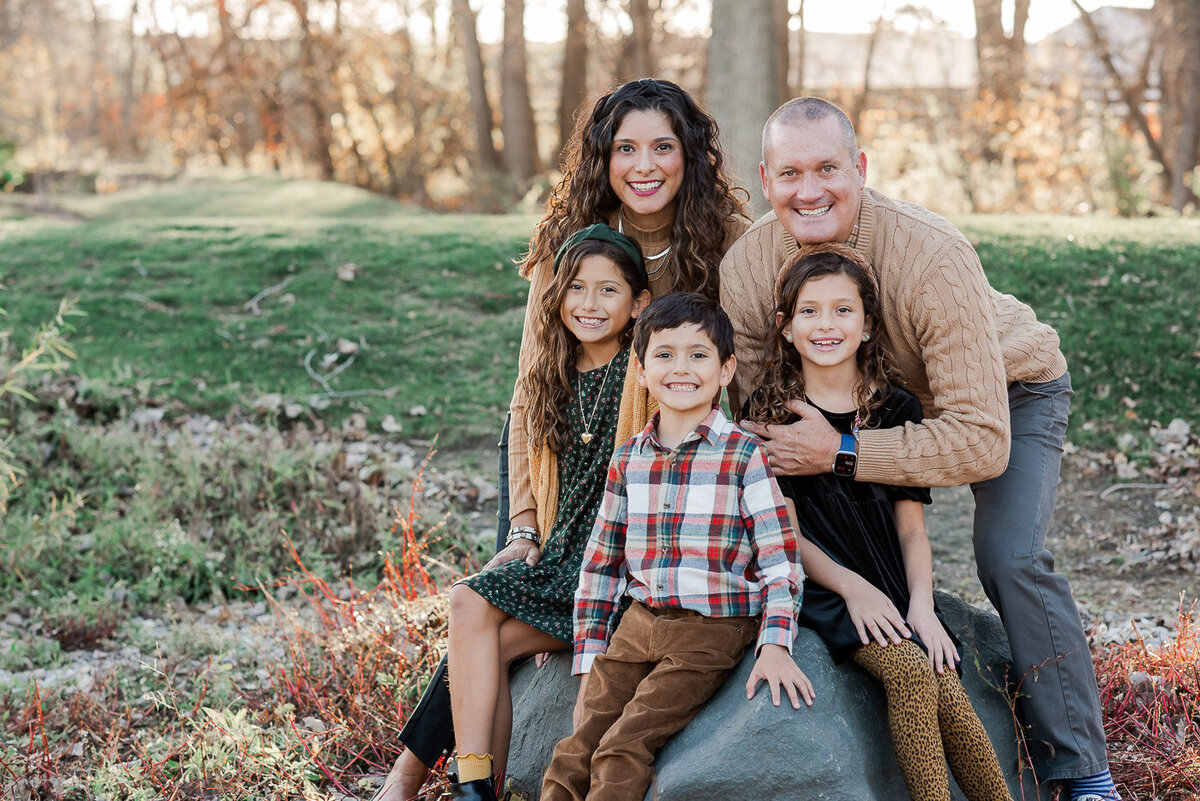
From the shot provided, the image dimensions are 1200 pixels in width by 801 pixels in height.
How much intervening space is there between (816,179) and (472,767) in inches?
84.6

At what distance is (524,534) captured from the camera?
3916 mm

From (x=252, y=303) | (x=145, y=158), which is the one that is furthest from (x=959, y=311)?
(x=145, y=158)

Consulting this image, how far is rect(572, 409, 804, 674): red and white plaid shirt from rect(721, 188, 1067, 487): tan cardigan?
401 millimetres

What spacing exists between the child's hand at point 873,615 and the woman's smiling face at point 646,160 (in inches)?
64.4

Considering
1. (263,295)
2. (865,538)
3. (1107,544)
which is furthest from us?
(263,295)

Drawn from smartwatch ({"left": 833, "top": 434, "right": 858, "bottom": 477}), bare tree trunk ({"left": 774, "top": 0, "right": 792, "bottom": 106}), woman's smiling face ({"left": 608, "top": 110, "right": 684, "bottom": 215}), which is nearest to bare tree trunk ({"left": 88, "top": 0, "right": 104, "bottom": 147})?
bare tree trunk ({"left": 774, "top": 0, "right": 792, "bottom": 106})

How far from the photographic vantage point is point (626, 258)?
3.82m

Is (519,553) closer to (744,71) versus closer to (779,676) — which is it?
(779,676)

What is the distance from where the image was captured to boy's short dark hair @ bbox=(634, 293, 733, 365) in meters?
3.21

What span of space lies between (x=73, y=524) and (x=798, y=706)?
5.04m

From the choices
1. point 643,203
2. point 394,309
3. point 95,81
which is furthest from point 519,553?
point 95,81

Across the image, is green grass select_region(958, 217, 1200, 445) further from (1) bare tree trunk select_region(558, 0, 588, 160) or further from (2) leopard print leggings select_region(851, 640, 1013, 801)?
(1) bare tree trunk select_region(558, 0, 588, 160)

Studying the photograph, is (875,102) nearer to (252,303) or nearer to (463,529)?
(252,303)

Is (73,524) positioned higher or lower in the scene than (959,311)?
lower
